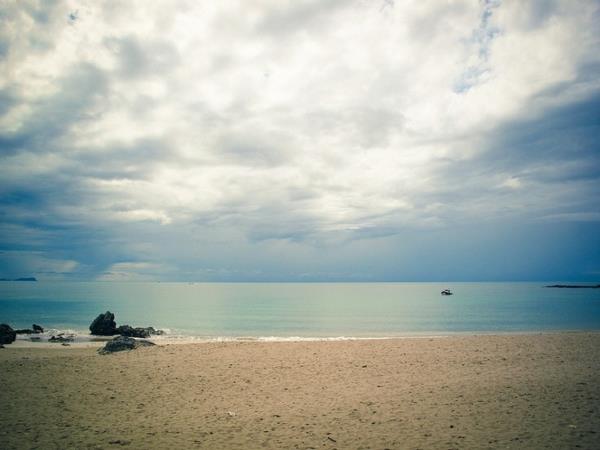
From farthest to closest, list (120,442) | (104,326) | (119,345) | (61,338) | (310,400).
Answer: (104,326), (61,338), (119,345), (310,400), (120,442)

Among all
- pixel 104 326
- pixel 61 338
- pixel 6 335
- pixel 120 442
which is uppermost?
pixel 120 442

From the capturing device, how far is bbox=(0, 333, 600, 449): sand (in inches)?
335

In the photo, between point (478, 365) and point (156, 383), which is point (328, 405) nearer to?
point (156, 383)

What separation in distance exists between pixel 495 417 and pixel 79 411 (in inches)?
470

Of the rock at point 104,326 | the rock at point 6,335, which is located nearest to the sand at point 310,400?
the rock at point 6,335

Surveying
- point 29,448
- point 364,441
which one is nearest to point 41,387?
point 29,448

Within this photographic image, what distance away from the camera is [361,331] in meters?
40.9

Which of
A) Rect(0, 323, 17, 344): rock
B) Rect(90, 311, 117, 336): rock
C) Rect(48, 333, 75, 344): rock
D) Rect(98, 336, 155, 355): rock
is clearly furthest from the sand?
Rect(90, 311, 117, 336): rock

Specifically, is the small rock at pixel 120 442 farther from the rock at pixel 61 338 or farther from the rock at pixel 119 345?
the rock at pixel 61 338

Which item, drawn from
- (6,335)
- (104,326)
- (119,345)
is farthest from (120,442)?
(104,326)

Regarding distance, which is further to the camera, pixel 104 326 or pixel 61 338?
pixel 104 326

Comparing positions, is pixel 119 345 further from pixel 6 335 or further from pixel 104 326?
pixel 104 326

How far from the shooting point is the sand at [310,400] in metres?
8.52

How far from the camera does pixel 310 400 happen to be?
38.6 feet
